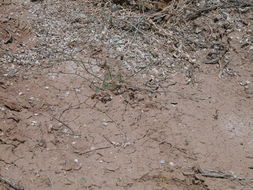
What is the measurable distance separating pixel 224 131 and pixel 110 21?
62.4 inches

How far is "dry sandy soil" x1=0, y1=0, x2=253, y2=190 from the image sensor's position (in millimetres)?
3150

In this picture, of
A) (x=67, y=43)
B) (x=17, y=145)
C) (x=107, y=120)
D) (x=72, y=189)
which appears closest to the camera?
(x=72, y=189)

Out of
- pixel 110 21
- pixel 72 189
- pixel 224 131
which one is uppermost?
pixel 110 21

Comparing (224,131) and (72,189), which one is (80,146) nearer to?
(72,189)

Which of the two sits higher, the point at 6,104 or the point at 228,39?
the point at 228,39

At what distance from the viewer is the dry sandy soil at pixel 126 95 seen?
3150 mm

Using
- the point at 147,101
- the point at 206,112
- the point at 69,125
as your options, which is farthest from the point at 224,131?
the point at 69,125

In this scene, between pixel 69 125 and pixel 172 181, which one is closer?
pixel 172 181

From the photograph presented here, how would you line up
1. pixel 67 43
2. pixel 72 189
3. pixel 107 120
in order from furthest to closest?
pixel 67 43
pixel 107 120
pixel 72 189

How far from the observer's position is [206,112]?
11.9 ft

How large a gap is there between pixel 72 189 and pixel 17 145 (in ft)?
1.90

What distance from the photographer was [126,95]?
369 cm

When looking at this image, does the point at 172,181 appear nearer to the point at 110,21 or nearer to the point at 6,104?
the point at 6,104

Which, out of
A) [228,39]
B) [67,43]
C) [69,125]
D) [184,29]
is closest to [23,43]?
[67,43]
